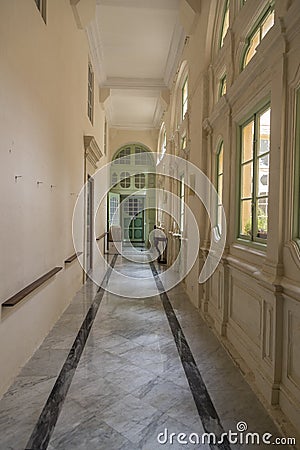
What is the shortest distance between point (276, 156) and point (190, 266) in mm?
3929

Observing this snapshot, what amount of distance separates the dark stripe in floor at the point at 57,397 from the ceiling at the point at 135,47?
556 cm

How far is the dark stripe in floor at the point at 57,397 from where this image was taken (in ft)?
7.07

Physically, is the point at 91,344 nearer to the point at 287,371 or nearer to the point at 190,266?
the point at 287,371

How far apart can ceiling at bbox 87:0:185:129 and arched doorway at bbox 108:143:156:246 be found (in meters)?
3.30

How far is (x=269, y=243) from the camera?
2633 mm

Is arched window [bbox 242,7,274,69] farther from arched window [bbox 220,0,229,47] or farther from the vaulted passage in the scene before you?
arched window [bbox 220,0,229,47]

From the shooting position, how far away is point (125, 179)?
15.4m

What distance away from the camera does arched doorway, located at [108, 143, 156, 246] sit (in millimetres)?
15141

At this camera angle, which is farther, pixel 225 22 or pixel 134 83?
pixel 134 83

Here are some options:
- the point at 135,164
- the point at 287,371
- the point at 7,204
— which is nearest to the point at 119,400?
the point at 287,371

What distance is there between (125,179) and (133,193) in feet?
2.24

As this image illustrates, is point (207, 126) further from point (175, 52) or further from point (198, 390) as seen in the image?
point (175, 52)

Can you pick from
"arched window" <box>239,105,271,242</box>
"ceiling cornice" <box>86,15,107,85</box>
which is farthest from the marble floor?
"ceiling cornice" <box>86,15,107,85</box>

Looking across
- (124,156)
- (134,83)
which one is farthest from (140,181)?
(134,83)
